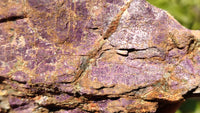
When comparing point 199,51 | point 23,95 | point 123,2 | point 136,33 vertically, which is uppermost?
point 123,2

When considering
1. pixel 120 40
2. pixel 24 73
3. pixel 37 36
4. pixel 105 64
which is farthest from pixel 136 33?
pixel 24 73

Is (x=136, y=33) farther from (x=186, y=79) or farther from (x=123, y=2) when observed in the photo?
(x=186, y=79)

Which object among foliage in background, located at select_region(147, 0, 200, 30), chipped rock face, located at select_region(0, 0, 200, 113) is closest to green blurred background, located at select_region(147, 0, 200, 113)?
foliage in background, located at select_region(147, 0, 200, 30)

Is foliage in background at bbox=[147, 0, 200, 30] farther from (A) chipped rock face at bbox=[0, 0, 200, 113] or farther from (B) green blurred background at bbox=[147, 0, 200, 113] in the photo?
→ (A) chipped rock face at bbox=[0, 0, 200, 113]

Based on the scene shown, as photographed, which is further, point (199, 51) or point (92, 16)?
point (199, 51)

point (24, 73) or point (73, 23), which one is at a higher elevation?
point (73, 23)

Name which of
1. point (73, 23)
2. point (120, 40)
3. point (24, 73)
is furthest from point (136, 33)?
point (24, 73)
